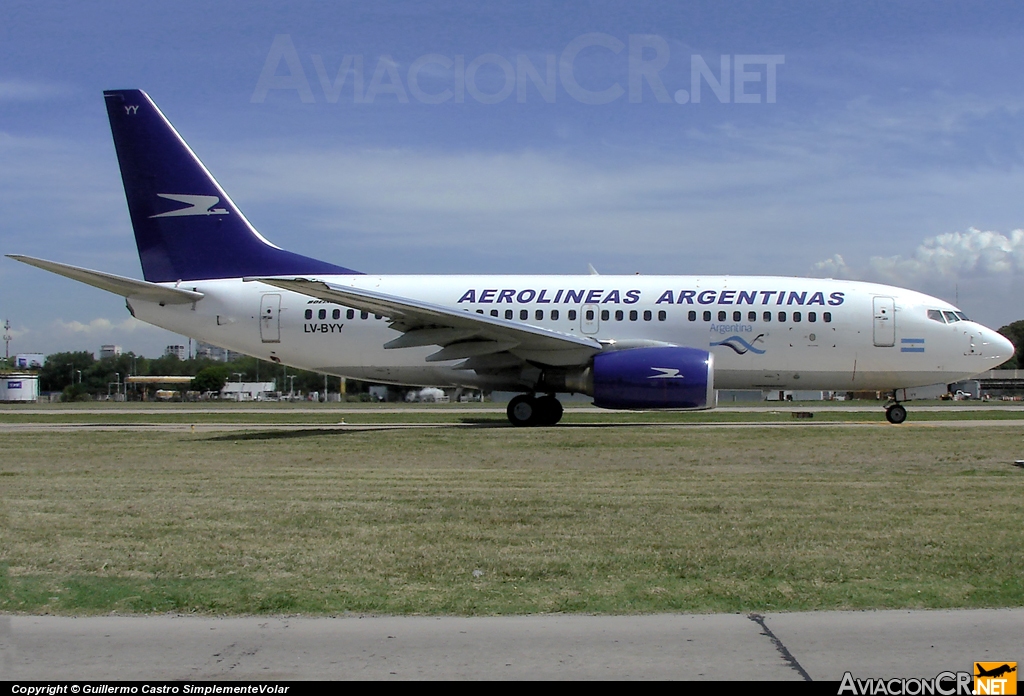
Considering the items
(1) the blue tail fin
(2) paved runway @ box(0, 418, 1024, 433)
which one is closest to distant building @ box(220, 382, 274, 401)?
(2) paved runway @ box(0, 418, 1024, 433)

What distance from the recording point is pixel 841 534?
8.02 metres

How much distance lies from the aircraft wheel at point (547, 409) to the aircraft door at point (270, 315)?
6807mm

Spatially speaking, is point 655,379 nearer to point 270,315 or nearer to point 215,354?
point 270,315

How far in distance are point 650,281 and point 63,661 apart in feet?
63.0

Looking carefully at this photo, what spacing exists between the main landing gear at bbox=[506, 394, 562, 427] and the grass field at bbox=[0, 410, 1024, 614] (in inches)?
261

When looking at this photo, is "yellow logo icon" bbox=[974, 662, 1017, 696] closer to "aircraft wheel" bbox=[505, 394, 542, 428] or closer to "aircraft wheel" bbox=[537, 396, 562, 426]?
"aircraft wheel" bbox=[505, 394, 542, 428]

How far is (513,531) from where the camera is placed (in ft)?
26.8

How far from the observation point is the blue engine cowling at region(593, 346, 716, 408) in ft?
65.9

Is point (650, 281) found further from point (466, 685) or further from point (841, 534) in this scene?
point (466, 685)

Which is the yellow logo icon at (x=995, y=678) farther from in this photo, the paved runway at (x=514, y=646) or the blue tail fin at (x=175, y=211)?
the blue tail fin at (x=175, y=211)

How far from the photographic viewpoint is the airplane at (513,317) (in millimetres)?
22141

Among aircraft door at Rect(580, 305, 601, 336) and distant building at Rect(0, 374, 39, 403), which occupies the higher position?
aircraft door at Rect(580, 305, 601, 336)

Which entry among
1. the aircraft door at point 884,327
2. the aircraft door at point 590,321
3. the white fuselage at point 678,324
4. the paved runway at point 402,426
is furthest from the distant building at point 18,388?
the aircraft door at point 884,327

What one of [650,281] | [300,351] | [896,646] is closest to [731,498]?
[896,646]
